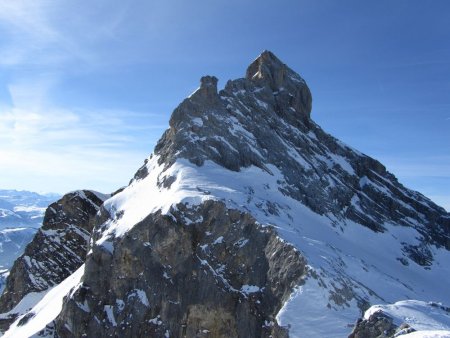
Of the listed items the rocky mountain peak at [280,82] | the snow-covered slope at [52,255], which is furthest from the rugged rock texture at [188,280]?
the rocky mountain peak at [280,82]

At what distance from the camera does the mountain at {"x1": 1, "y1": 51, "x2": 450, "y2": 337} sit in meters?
35.1

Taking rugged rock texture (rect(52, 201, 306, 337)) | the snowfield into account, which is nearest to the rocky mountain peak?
the snowfield

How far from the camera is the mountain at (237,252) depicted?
115 ft

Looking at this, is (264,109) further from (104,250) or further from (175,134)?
(104,250)

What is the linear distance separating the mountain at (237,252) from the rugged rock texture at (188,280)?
0.35 feet

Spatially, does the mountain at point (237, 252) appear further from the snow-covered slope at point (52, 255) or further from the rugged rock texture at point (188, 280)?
the snow-covered slope at point (52, 255)

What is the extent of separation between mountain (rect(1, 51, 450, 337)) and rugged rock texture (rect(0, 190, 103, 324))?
51.1 feet

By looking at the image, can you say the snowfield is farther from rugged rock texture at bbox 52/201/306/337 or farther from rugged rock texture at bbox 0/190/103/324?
rugged rock texture at bbox 0/190/103/324

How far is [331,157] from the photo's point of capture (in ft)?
315

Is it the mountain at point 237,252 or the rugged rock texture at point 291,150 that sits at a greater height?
the rugged rock texture at point 291,150

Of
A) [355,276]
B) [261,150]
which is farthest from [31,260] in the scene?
[355,276]

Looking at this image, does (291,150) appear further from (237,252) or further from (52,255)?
(52,255)

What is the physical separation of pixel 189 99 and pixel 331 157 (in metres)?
39.0

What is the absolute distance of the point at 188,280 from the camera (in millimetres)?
43875
